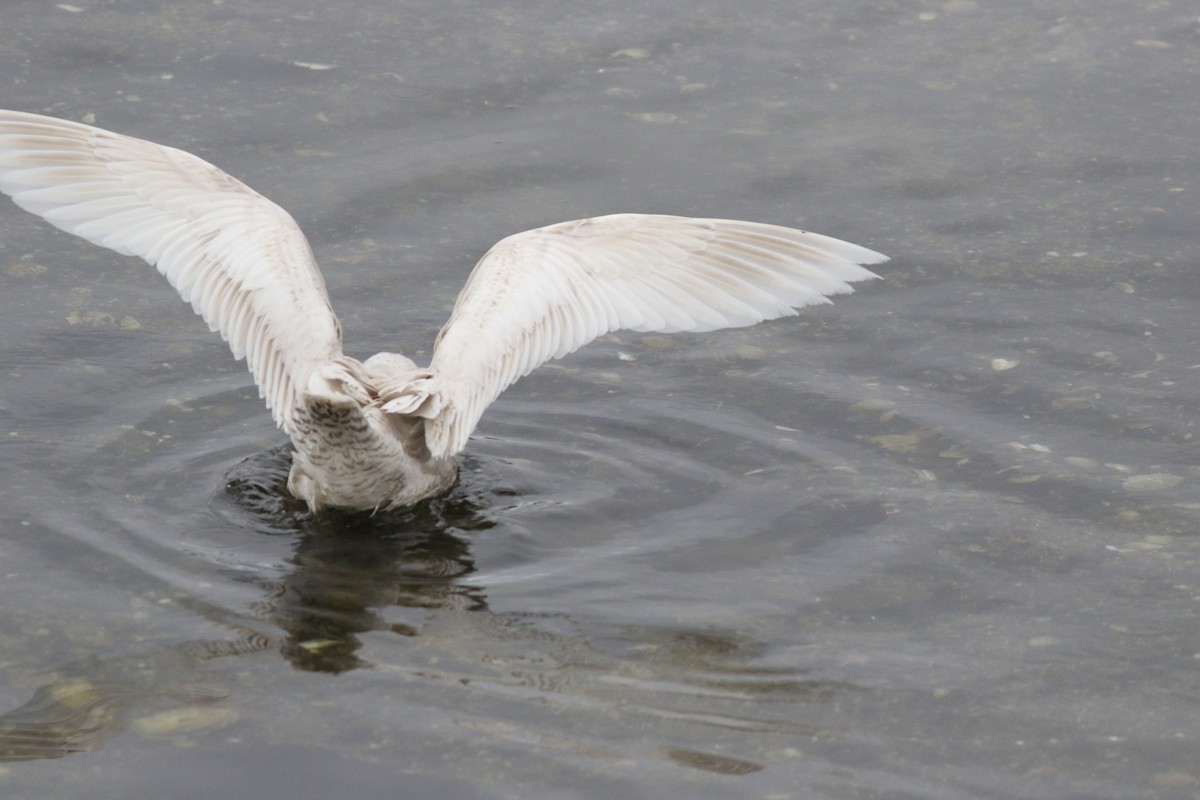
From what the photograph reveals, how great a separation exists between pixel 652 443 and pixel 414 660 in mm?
2001

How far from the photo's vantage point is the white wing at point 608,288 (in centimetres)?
657

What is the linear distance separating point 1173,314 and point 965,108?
8.21 feet

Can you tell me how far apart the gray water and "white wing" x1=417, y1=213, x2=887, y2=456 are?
62 centimetres

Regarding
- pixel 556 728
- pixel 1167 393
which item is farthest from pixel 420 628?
pixel 1167 393

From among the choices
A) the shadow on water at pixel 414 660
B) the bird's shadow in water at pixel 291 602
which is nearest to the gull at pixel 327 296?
the bird's shadow in water at pixel 291 602

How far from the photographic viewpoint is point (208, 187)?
23.0ft

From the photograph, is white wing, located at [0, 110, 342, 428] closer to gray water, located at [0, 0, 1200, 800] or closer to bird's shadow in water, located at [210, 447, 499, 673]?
bird's shadow in water, located at [210, 447, 499, 673]

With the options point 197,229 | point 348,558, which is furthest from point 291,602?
point 197,229

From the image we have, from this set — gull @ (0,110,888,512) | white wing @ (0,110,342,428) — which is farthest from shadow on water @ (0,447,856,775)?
white wing @ (0,110,342,428)

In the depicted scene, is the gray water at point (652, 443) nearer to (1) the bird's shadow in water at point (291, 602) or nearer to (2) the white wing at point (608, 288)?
(1) the bird's shadow in water at point (291, 602)

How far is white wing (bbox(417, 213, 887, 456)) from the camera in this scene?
21.6 ft

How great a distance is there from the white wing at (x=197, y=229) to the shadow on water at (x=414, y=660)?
2.28ft

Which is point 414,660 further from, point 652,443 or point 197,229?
point 197,229

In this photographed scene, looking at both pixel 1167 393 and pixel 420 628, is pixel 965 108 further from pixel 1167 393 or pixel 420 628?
pixel 420 628
